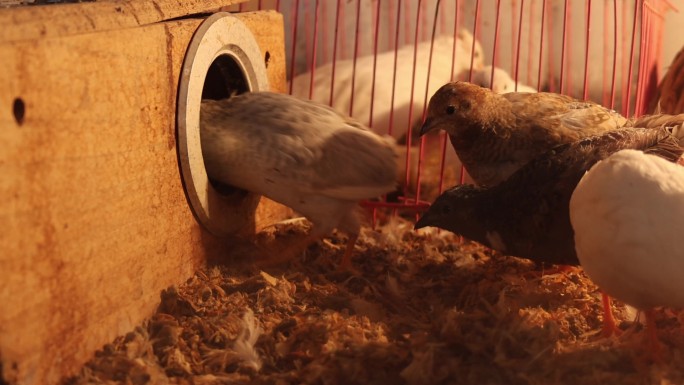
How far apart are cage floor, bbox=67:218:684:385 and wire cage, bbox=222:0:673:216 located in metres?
1.50

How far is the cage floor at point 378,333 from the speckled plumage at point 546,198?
0.17 metres

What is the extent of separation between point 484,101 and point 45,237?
1.76 m

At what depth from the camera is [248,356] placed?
2.22m

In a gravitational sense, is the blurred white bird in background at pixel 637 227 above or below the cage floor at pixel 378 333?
above

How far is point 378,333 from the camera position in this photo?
2.35m

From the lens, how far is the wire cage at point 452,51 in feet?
14.3

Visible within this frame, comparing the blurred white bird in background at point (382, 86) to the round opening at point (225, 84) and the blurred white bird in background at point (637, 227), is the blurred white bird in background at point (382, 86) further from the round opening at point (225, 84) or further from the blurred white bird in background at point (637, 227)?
the blurred white bird in background at point (637, 227)

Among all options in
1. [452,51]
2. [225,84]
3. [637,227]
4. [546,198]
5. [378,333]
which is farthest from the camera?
[452,51]

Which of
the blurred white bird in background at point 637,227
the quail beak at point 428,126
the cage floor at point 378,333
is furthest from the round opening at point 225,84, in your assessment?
the blurred white bird in background at point 637,227

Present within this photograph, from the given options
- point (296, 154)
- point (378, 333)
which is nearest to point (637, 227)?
point (378, 333)

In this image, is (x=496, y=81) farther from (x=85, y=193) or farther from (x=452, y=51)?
(x=85, y=193)

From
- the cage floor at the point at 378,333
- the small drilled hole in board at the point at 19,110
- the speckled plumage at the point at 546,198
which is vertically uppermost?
the small drilled hole in board at the point at 19,110

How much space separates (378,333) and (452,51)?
9.80 feet

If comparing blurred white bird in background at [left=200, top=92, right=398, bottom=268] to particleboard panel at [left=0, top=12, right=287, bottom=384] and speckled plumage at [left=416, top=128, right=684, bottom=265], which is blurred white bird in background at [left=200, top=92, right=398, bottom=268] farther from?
speckled plumage at [left=416, top=128, right=684, bottom=265]
